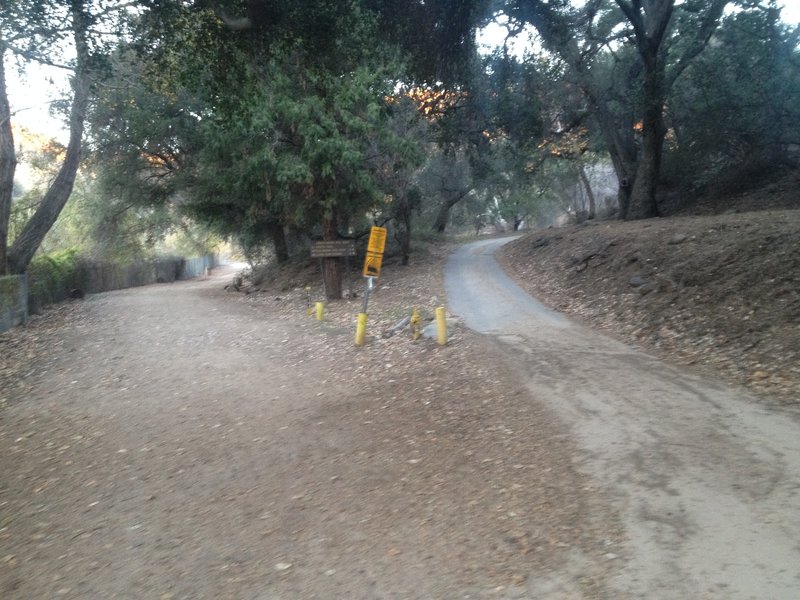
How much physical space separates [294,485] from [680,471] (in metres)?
3.16

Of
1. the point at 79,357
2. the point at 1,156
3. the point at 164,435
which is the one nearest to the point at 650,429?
the point at 164,435

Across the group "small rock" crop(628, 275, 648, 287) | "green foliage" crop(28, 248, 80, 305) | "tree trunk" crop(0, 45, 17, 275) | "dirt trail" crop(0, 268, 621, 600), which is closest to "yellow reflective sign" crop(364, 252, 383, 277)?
"dirt trail" crop(0, 268, 621, 600)

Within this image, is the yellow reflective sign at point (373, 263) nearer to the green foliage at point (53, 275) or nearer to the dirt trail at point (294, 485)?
the dirt trail at point (294, 485)

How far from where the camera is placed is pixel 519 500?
5.02m

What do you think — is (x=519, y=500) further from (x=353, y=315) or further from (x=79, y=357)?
(x=353, y=315)

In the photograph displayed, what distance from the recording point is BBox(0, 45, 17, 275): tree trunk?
15.7 m

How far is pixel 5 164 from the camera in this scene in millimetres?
16641

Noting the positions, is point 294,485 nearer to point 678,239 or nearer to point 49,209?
point 678,239

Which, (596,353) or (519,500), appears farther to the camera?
(596,353)

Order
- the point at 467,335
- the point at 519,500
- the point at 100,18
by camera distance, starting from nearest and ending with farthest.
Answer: the point at 519,500, the point at 100,18, the point at 467,335

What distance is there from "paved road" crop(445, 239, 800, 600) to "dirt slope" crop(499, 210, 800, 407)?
0.70 meters

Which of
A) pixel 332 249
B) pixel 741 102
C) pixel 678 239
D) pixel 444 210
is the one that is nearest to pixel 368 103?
pixel 332 249

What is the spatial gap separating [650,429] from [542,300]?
8.88 metres

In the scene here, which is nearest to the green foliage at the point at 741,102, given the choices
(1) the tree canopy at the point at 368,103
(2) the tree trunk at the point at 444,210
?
(1) the tree canopy at the point at 368,103
